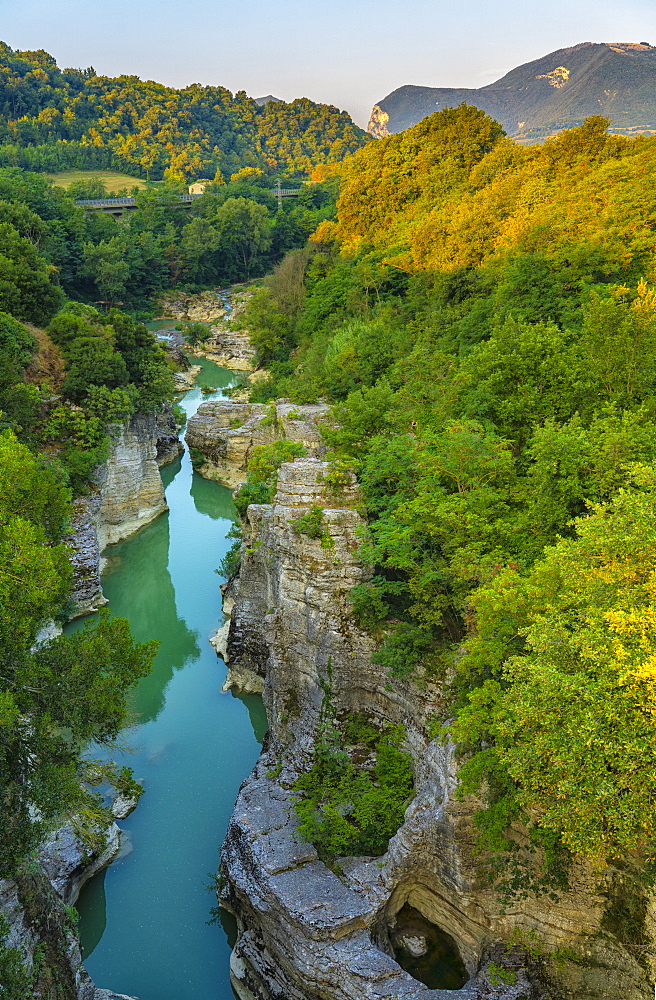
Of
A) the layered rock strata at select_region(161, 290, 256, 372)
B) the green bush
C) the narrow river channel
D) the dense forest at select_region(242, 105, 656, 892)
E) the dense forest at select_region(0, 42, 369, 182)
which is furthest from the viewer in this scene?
the dense forest at select_region(0, 42, 369, 182)

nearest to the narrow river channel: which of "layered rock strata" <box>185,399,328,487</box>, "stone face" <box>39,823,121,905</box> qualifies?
"stone face" <box>39,823,121,905</box>

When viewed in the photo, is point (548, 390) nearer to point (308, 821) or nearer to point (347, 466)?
point (347, 466)

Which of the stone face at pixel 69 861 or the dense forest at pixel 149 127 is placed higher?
the dense forest at pixel 149 127

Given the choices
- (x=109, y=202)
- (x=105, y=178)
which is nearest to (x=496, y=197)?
(x=109, y=202)

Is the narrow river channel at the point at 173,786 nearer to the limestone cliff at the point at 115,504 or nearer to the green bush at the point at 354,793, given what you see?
the limestone cliff at the point at 115,504

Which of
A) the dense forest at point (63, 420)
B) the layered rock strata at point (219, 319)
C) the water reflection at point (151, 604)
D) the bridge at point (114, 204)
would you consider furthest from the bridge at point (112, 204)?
the water reflection at point (151, 604)

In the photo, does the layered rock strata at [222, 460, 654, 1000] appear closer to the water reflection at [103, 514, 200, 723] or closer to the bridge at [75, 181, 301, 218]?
the water reflection at [103, 514, 200, 723]

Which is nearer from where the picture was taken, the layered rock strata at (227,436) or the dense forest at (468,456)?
the dense forest at (468,456)

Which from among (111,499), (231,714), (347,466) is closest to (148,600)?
(111,499)
